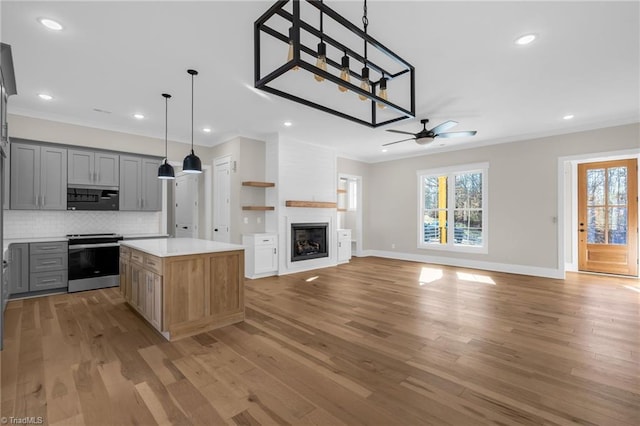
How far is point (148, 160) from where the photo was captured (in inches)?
221

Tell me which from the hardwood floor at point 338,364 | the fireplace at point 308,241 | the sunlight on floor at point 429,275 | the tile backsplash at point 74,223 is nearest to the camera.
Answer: the hardwood floor at point 338,364

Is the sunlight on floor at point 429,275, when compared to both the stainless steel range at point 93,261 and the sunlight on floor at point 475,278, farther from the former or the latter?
the stainless steel range at point 93,261

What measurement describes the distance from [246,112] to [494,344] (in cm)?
449

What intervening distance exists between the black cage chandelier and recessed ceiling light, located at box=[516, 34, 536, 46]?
39.0 inches

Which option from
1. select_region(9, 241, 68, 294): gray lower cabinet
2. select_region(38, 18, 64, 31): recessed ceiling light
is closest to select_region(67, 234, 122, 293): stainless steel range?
select_region(9, 241, 68, 294): gray lower cabinet

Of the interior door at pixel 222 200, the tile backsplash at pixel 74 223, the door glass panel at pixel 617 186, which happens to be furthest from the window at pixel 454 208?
the tile backsplash at pixel 74 223

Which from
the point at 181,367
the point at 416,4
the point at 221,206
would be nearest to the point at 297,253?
the point at 221,206

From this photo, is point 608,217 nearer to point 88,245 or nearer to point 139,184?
point 139,184

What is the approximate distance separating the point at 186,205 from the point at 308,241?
3428 mm

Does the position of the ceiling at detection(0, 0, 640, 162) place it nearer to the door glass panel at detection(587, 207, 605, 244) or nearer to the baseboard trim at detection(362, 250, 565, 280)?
the door glass panel at detection(587, 207, 605, 244)

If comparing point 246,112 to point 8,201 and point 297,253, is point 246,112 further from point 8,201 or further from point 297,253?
point 8,201

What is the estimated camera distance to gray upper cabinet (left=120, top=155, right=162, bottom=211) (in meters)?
5.35

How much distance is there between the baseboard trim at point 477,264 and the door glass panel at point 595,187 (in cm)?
186

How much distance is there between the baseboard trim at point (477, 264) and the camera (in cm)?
589
